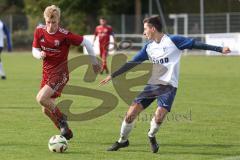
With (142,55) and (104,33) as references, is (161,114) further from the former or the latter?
(104,33)

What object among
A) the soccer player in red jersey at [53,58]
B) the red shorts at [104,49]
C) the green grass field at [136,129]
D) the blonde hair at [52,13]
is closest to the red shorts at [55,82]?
the soccer player in red jersey at [53,58]

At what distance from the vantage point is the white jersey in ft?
33.1

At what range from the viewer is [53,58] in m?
10.9

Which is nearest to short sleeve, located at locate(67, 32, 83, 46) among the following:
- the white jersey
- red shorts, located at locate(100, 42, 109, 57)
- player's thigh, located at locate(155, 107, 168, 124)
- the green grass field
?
the white jersey

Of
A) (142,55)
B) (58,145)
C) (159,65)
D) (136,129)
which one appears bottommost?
(136,129)

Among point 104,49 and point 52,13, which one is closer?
point 52,13

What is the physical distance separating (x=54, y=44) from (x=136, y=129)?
8.50 feet

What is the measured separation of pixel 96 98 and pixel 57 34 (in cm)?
739

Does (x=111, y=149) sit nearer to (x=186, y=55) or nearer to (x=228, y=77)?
(x=228, y=77)

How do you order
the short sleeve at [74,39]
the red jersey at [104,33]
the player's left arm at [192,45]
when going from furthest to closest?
the red jersey at [104,33] < the short sleeve at [74,39] < the player's left arm at [192,45]

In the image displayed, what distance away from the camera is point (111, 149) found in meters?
10.3

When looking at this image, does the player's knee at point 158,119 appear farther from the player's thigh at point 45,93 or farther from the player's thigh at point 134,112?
the player's thigh at point 45,93

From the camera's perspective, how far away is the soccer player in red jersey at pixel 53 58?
1079 cm

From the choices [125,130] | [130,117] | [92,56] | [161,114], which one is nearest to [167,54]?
[161,114]
